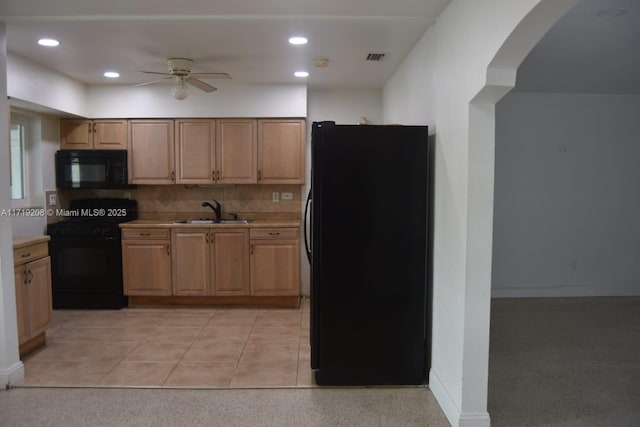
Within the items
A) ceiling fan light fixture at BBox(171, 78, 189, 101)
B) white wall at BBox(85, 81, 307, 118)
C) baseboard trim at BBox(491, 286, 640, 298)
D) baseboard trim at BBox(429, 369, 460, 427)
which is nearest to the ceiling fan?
ceiling fan light fixture at BBox(171, 78, 189, 101)

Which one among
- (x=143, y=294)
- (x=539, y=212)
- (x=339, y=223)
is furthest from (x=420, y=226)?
(x=143, y=294)

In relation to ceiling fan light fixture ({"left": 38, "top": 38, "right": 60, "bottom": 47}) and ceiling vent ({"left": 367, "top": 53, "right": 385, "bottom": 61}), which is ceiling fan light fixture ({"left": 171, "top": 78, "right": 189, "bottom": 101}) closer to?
ceiling fan light fixture ({"left": 38, "top": 38, "right": 60, "bottom": 47})

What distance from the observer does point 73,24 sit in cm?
293

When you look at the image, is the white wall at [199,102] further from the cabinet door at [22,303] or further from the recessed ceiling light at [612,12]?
the recessed ceiling light at [612,12]

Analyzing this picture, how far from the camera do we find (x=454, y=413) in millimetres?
2400

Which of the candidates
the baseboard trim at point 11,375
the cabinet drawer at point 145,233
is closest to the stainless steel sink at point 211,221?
the cabinet drawer at point 145,233

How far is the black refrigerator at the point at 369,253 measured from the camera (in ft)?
9.16

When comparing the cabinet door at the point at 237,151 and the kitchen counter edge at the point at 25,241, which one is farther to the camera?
the cabinet door at the point at 237,151

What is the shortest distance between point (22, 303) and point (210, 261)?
5.81ft

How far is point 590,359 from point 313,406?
225 cm

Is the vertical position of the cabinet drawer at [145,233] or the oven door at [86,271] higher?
the cabinet drawer at [145,233]

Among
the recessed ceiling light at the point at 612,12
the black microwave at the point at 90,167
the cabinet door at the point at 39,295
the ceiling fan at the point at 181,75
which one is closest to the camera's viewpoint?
the recessed ceiling light at the point at 612,12

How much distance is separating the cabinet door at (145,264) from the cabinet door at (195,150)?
2.61ft

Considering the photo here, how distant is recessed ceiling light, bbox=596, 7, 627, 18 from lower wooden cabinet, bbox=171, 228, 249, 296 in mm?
3504
